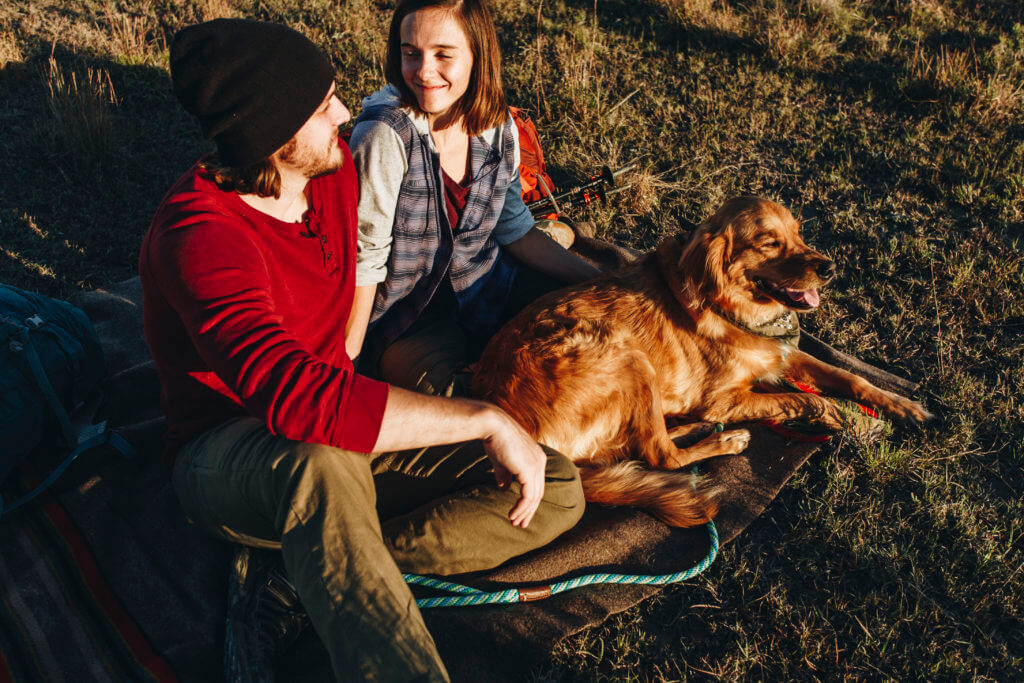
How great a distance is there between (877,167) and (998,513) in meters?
3.04

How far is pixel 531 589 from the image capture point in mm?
2299

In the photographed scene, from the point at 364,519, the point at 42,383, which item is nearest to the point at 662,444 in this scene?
the point at 364,519

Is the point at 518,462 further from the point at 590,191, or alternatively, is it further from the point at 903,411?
the point at 590,191

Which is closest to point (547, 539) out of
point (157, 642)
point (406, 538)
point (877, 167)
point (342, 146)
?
point (406, 538)

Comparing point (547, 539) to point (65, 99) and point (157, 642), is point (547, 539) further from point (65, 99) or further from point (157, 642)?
point (65, 99)

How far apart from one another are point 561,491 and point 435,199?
53.1 inches

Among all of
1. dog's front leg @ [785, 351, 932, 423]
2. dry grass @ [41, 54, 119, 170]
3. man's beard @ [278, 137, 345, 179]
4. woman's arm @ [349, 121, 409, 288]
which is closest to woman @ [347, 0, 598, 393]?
woman's arm @ [349, 121, 409, 288]

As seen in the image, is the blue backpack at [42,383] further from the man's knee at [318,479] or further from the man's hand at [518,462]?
the man's hand at [518,462]

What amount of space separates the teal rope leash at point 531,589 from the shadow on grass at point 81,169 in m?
3.07

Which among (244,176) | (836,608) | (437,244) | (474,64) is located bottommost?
(836,608)

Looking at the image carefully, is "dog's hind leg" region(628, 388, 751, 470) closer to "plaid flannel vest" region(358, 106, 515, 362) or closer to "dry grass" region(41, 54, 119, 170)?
"plaid flannel vest" region(358, 106, 515, 362)

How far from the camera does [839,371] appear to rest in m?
3.20

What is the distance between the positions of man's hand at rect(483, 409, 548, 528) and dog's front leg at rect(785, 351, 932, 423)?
5.97ft

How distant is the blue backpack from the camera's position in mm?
2275
